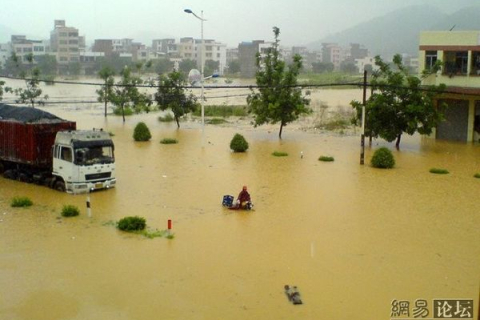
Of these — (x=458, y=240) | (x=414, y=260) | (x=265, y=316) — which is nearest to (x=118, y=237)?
(x=265, y=316)

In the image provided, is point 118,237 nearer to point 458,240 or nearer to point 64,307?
point 64,307

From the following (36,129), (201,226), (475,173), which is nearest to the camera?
(201,226)

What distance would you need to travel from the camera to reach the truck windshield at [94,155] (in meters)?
17.5

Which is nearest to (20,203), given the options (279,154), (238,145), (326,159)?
(238,145)

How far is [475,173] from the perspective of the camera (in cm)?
2228

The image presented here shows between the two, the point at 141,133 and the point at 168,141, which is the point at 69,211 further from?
the point at 141,133

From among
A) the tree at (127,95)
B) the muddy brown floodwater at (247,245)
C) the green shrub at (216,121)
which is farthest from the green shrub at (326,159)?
the tree at (127,95)

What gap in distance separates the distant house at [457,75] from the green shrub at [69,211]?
21285mm

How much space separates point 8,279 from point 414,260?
812 centimetres

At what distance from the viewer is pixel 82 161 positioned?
17609 millimetres

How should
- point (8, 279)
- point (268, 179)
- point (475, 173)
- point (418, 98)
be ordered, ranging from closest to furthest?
point (8, 279) → point (268, 179) → point (475, 173) → point (418, 98)

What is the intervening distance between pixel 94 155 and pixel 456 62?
21.4 m

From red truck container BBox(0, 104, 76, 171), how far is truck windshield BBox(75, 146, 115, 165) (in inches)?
78.9

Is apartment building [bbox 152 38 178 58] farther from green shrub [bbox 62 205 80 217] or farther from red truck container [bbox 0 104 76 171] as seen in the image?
green shrub [bbox 62 205 80 217]
